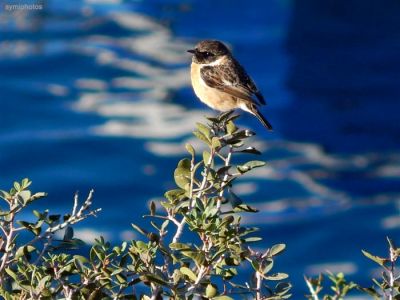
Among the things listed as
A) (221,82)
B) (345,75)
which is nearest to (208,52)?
(221,82)

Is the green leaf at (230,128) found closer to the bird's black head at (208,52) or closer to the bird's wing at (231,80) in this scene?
the bird's wing at (231,80)

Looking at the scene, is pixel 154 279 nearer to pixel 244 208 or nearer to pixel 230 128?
pixel 244 208

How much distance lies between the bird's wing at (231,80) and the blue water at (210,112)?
8.76ft

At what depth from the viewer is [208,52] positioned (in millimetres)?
5312

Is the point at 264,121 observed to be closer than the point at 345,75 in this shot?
Yes

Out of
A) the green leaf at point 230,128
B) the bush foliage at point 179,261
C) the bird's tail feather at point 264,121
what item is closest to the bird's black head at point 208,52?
the bird's tail feather at point 264,121

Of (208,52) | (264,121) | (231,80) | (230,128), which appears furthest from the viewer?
(208,52)

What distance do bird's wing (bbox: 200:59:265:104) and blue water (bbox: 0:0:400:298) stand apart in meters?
2.67

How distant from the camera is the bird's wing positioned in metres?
4.86

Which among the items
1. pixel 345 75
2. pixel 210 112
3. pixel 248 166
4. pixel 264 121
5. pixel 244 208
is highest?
pixel 345 75

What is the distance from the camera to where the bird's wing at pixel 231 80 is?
486cm

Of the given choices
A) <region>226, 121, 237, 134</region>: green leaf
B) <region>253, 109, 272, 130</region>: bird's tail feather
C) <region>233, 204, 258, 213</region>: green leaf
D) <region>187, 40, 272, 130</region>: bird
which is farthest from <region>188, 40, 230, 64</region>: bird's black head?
<region>233, 204, 258, 213</region>: green leaf

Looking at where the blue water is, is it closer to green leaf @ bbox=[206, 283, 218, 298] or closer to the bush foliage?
the bush foliage

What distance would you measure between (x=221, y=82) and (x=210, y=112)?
15.3 ft
